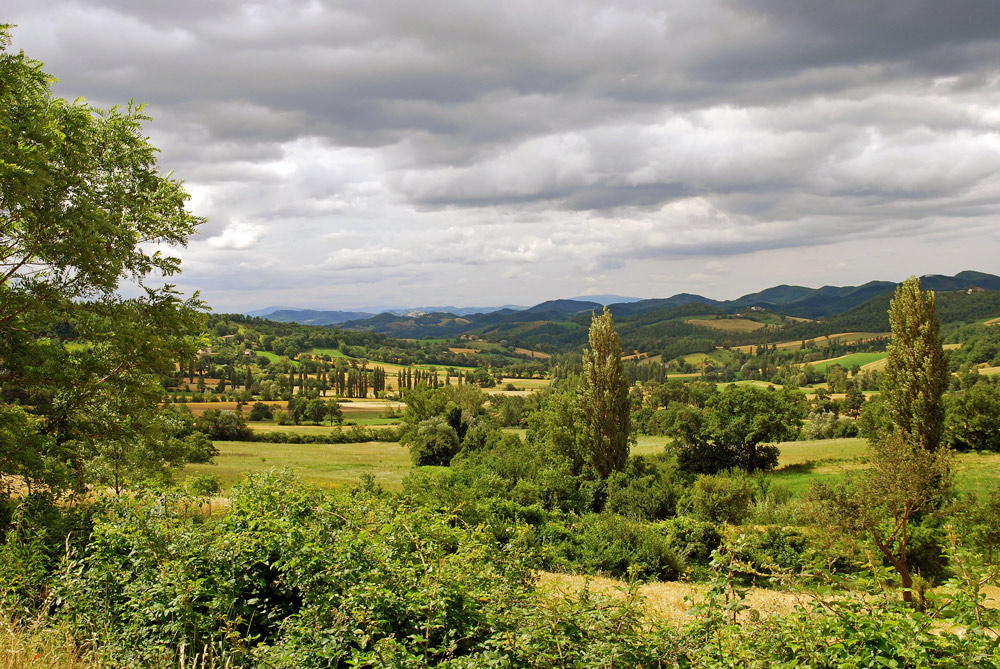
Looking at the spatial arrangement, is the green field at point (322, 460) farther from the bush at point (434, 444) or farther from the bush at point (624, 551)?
the bush at point (624, 551)

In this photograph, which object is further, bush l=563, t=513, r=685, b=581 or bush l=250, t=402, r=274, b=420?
bush l=250, t=402, r=274, b=420

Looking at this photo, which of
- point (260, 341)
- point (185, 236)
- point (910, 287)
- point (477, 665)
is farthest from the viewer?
point (260, 341)

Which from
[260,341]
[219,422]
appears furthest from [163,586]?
[260,341]

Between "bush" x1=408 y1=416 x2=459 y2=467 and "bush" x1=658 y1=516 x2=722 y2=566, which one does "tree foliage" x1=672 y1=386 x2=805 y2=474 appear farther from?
"bush" x1=408 y1=416 x2=459 y2=467


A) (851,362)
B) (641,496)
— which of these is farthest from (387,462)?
(851,362)

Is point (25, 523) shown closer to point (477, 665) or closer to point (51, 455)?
point (51, 455)

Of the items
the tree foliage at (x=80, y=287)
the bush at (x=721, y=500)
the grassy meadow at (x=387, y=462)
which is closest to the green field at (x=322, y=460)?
the grassy meadow at (x=387, y=462)

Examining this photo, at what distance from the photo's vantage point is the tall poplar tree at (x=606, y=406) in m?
35.7

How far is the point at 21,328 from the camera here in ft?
36.8

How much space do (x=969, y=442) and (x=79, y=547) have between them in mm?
54495

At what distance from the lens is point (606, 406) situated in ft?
117

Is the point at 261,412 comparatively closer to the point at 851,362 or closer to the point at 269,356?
the point at 269,356

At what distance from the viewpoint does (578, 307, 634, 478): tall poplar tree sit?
35656 millimetres

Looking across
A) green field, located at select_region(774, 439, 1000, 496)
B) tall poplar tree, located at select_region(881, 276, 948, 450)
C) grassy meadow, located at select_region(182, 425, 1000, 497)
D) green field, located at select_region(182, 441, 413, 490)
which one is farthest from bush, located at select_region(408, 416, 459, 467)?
tall poplar tree, located at select_region(881, 276, 948, 450)
